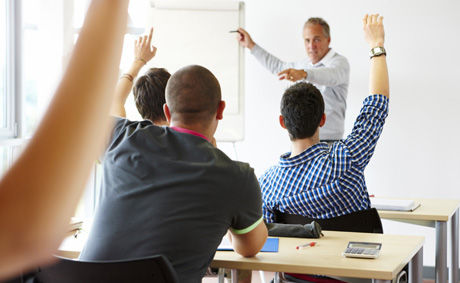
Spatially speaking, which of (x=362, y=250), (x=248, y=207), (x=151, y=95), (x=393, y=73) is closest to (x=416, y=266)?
(x=362, y=250)

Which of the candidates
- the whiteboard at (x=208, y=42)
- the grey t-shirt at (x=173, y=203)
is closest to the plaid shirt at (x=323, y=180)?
the grey t-shirt at (x=173, y=203)

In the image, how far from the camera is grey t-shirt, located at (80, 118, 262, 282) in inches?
64.8

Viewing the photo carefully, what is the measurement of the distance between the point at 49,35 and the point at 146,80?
2068 millimetres

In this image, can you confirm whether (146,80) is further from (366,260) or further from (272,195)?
(366,260)

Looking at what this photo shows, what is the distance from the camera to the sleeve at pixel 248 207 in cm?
172

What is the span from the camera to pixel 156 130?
5.92 feet

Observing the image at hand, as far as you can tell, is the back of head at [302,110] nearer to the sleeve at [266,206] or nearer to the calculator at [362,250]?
the sleeve at [266,206]

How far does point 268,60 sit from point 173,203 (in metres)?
3.51

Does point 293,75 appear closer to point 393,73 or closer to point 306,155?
point 393,73

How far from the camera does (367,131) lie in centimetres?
254

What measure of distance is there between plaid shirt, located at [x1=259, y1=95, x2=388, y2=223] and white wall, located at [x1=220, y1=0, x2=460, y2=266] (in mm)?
2438

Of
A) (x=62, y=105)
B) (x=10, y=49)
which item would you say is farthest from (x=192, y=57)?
(x=62, y=105)

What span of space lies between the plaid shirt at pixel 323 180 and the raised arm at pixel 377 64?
0.22 meters

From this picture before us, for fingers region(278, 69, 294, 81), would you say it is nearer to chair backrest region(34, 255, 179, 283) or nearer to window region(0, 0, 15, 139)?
window region(0, 0, 15, 139)
